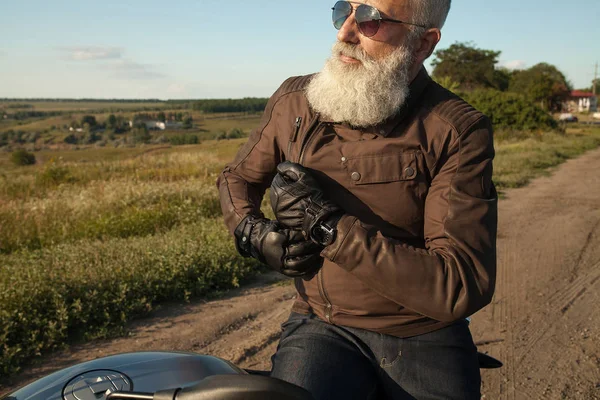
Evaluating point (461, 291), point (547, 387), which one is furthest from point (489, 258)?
point (547, 387)

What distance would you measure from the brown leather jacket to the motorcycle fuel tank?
23.4 inches

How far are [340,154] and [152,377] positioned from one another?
104 cm

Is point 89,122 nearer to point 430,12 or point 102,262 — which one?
point 102,262

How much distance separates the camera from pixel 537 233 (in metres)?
7.67

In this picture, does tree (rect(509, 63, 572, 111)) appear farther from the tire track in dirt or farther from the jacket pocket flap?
the jacket pocket flap

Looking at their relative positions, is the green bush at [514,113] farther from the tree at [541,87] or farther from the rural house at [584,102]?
the rural house at [584,102]

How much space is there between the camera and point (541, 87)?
169ft

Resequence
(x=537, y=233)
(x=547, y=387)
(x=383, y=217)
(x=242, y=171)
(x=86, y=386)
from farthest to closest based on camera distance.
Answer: (x=537, y=233) < (x=547, y=387) < (x=242, y=171) < (x=383, y=217) < (x=86, y=386)

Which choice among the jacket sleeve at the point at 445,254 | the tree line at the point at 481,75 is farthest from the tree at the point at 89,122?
the jacket sleeve at the point at 445,254

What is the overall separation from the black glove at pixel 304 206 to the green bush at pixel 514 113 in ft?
104

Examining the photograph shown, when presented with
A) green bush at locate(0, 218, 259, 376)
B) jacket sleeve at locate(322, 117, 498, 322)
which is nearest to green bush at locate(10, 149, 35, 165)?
green bush at locate(0, 218, 259, 376)

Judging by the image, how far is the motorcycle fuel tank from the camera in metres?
1.39

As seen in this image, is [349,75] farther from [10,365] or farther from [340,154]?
[10,365]

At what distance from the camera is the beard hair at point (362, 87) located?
2.12 m
